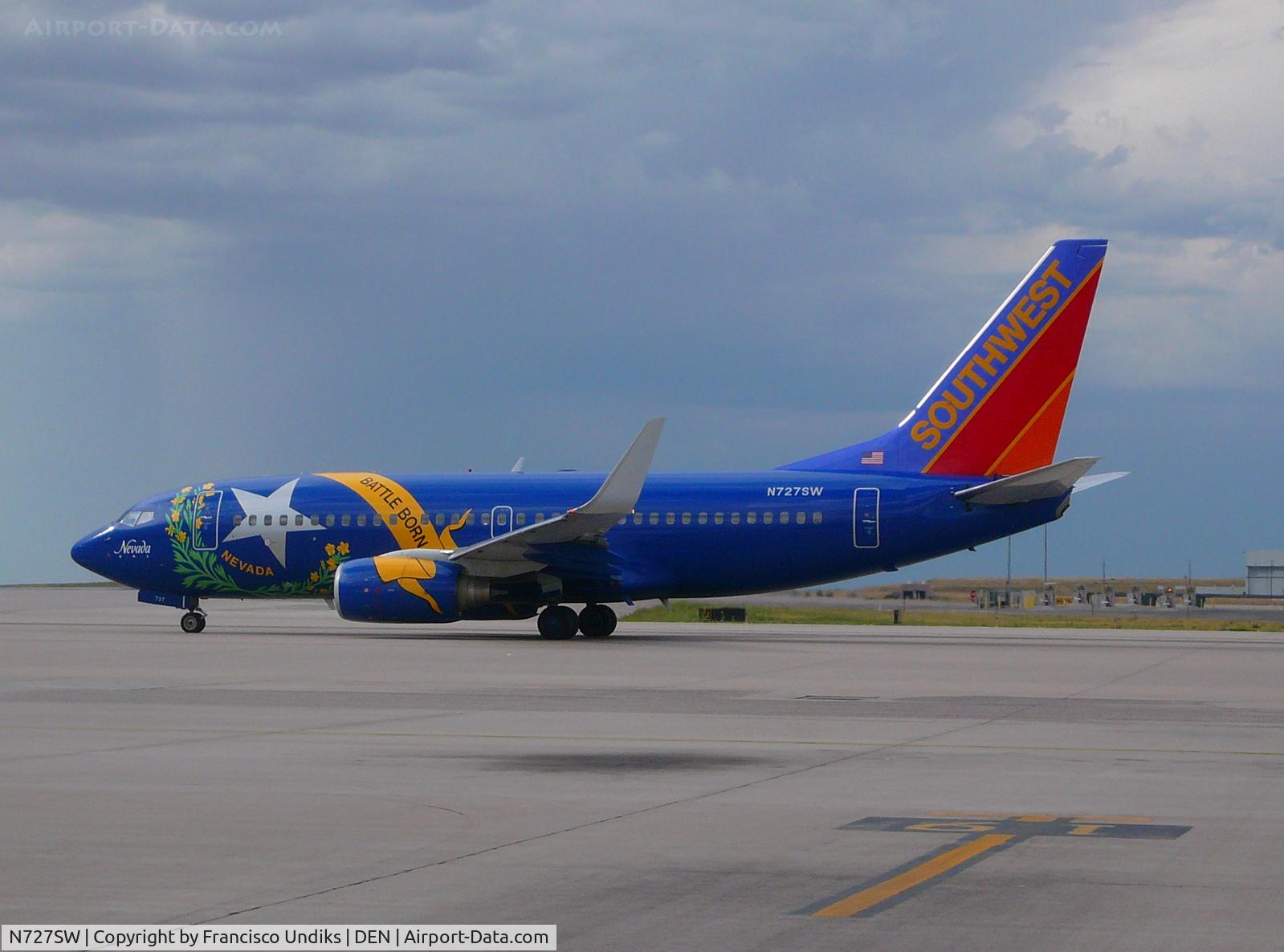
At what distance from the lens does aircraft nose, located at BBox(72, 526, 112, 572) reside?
3906 cm

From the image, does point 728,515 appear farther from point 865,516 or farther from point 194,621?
point 194,621

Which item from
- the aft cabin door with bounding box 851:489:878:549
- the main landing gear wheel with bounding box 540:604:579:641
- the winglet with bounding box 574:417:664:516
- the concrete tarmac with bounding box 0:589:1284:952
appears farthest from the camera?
the main landing gear wheel with bounding box 540:604:579:641

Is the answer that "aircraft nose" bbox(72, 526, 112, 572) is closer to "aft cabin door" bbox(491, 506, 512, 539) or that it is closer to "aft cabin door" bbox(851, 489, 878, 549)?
"aft cabin door" bbox(491, 506, 512, 539)

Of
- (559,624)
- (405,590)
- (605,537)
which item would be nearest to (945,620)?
(605,537)

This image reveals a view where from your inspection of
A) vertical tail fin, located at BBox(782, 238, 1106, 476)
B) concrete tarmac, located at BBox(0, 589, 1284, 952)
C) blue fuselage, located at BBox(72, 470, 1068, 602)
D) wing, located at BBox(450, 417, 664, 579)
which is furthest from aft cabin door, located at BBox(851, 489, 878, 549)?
concrete tarmac, located at BBox(0, 589, 1284, 952)

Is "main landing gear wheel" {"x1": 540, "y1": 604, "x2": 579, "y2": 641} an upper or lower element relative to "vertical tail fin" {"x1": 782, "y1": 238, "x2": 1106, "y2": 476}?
lower

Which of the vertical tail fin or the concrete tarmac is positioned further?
the vertical tail fin

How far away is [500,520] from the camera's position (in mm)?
36156

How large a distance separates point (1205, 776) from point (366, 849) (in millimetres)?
7271

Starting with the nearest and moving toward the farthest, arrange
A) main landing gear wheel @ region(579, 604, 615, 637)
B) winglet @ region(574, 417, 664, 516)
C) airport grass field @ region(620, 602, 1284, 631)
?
winglet @ region(574, 417, 664, 516), main landing gear wheel @ region(579, 604, 615, 637), airport grass field @ region(620, 602, 1284, 631)

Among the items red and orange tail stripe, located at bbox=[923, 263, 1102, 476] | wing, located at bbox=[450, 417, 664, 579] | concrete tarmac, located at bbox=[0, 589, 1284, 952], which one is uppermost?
red and orange tail stripe, located at bbox=[923, 263, 1102, 476]

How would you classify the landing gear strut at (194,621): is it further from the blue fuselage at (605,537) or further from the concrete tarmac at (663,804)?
the concrete tarmac at (663,804)

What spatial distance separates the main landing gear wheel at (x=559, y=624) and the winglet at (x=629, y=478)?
3287 millimetres

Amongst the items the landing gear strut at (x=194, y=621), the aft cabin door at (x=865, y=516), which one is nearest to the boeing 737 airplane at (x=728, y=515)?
the aft cabin door at (x=865, y=516)
